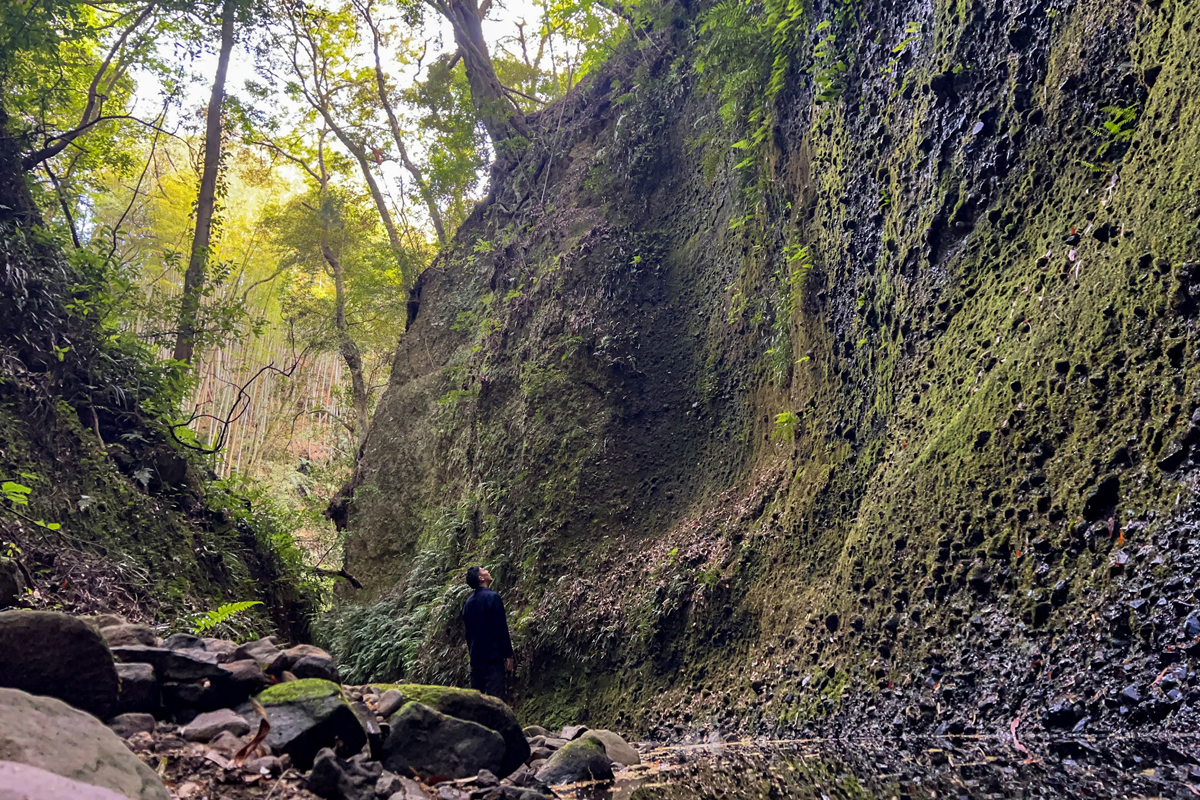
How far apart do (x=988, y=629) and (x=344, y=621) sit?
8931 millimetres

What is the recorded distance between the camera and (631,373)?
9445 millimetres

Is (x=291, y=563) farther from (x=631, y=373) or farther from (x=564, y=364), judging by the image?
(x=631, y=373)

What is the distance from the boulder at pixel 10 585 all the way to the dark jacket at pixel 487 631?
125 inches

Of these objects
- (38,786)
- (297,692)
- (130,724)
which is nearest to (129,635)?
(130,724)

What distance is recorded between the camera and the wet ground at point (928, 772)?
2281 millimetres

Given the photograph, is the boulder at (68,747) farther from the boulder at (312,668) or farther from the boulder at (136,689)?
the boulder at (312,668)

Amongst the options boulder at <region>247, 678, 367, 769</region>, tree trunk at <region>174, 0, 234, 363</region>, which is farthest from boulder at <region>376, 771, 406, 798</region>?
tree trunk at <region>174, 0, 234, 363</region>

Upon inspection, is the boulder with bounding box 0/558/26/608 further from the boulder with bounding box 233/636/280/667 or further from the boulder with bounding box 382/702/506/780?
the boulder with bounding box 382/702/506/780

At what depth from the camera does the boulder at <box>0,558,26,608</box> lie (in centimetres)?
365

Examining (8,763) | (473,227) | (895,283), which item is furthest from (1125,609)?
(473,227)

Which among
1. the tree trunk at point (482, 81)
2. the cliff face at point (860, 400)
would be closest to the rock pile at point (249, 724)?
the cliff face at point (860, 400)

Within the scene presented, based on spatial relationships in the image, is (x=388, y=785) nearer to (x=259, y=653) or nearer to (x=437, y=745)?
(x=437, y=745)

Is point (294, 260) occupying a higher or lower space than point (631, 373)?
higher

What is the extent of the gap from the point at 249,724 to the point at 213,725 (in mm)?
150
